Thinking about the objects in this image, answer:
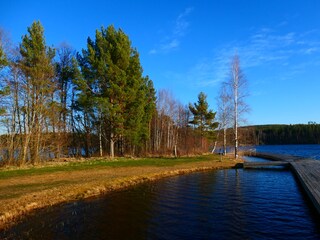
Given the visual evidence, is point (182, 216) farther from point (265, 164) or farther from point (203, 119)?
point (203, 119)

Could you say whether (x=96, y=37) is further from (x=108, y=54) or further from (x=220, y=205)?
(x=220, y=205)

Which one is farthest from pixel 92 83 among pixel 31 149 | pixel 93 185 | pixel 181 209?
pixel 181 209

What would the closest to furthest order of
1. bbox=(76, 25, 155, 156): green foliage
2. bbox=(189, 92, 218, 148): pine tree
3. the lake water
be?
the lake water
bbox=(76, 25, 155, 156): green foliage
bbox=(189, 92, 218, 148): pine tree

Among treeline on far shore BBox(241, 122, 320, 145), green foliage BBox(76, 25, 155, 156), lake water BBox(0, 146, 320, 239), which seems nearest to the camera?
lake water BBox(0, 146, 320, 239)

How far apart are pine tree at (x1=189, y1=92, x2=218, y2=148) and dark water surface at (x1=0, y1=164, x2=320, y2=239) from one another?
41858 mm

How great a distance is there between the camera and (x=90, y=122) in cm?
3906

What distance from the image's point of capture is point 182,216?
10867 millimetres

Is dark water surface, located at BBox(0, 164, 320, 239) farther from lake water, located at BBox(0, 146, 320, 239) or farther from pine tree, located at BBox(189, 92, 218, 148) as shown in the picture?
pine tree, located at BBox(189, 92, 218, 148)

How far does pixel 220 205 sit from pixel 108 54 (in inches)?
949

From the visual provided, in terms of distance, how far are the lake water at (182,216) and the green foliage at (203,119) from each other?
138 feet

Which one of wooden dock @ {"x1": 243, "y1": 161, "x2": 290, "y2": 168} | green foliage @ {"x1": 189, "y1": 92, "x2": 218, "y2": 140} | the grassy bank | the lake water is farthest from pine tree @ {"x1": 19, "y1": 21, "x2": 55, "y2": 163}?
green foliage @ {"x1": 189, "y1": 92, "x2": 218, "y2": 140}

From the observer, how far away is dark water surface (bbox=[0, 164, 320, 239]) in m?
8.94

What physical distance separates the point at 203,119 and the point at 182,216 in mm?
49114

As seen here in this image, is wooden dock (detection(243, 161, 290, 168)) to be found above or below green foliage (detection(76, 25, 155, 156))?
below
